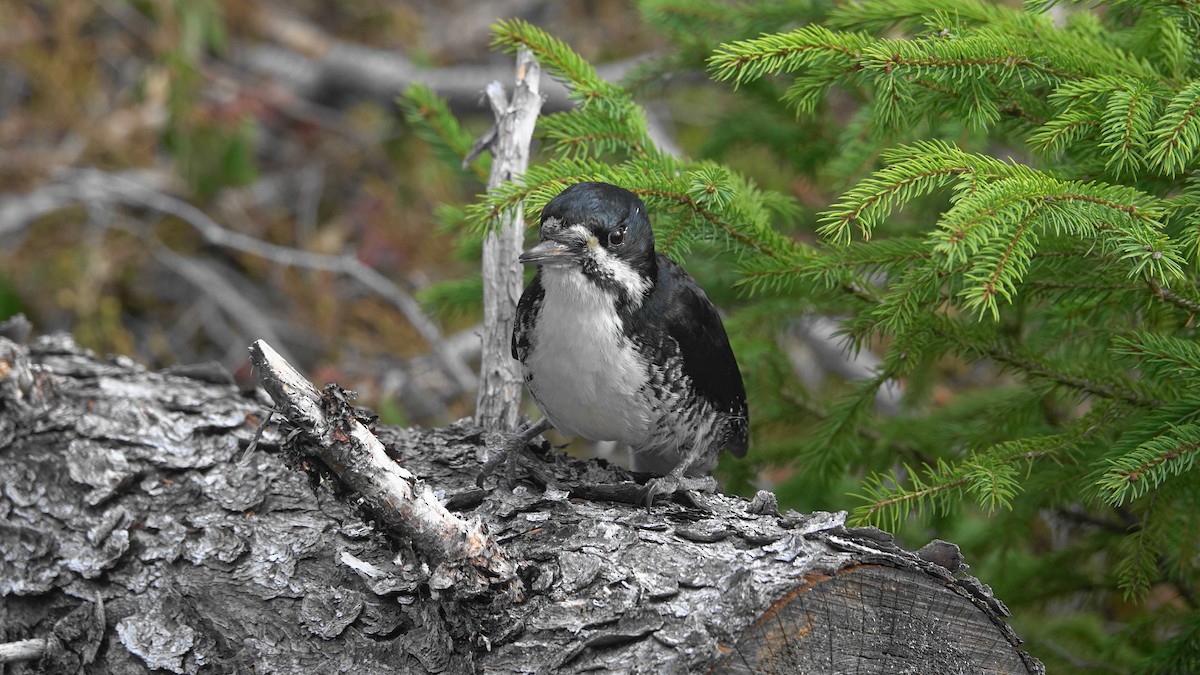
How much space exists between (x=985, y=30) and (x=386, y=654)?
2132 millimetres

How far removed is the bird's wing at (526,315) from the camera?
298cm

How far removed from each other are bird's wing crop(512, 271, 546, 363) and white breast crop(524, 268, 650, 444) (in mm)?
34

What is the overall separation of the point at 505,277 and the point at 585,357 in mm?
806

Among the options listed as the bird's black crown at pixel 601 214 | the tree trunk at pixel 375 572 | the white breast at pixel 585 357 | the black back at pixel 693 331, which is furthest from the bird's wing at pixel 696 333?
the tree trunk at pixel 375 572

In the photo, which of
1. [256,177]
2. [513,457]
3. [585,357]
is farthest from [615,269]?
[256,177]

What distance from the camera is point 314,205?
709cm

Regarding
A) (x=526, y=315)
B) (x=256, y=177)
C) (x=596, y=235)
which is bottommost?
(x=256, y=177)

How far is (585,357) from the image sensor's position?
2867 mm

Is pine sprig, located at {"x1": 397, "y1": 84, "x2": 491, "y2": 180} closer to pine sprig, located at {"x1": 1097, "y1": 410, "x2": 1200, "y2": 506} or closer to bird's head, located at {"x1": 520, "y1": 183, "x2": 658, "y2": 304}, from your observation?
bird's head, located at {"x1": 520, "y1": 183, "x2": 658, "y2": 304}

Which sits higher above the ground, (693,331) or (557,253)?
(557,253)

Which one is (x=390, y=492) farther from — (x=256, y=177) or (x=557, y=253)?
(x=256, y=177)

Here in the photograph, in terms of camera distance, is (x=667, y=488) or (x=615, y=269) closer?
(x=667, y=488)

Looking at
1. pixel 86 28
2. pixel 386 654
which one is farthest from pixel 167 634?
pixel 86 28

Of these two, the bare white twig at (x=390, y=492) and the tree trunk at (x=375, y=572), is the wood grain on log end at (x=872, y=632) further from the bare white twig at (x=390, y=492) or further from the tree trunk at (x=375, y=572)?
the bare white twig at (x=390, y=492)
